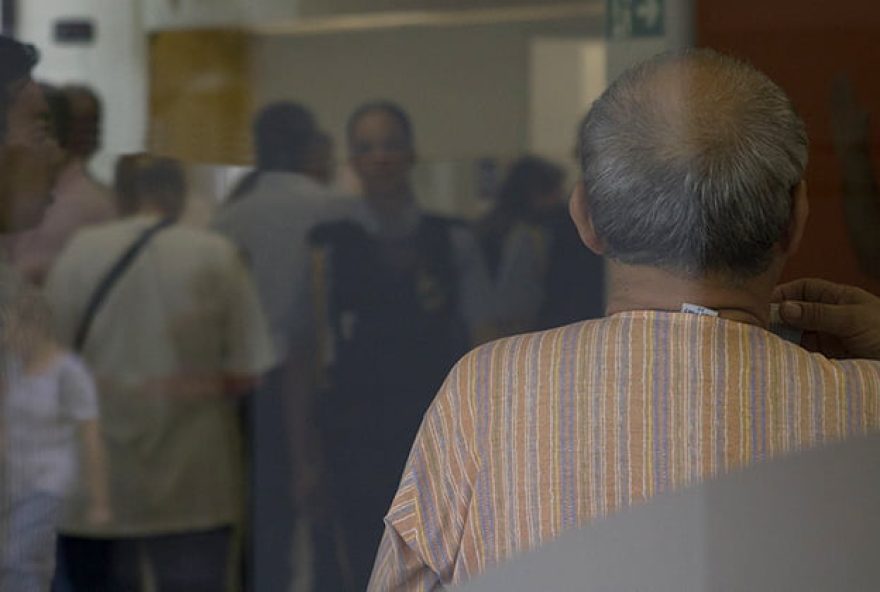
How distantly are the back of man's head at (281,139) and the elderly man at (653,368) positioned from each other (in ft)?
6.17

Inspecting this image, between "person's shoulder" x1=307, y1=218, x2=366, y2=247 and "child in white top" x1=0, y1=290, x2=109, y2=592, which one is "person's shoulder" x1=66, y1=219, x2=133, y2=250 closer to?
"child in white top" x1=0, y1=290, x2=109, y2=592

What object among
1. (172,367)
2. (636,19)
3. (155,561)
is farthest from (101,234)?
(636,19)

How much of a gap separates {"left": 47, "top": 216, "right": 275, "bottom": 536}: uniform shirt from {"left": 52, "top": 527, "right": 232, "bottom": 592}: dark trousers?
52 mm

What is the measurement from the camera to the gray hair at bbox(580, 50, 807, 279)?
4.23 feet

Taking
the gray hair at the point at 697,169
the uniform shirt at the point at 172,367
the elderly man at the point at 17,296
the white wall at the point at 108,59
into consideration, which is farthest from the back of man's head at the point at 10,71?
the gray hair at the point at 697,169

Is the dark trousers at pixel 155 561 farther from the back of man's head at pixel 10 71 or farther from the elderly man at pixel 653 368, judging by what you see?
the elderly man at pixel 653 368

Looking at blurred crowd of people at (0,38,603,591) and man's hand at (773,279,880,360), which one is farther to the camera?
blurred crowd of people at (0,38,603,591)

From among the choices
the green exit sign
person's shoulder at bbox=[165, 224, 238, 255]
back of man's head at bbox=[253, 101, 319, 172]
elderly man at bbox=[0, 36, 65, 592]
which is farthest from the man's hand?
person's shoulder at bbox=[165, 224, 238, 255]

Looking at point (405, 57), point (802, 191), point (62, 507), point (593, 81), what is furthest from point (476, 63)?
point (802, 191)

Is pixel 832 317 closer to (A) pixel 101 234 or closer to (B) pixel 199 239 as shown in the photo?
(A) pixel 101 234

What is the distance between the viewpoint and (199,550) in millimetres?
3074

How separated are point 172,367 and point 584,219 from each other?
88.5 inches

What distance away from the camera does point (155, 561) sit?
3096 millimetres

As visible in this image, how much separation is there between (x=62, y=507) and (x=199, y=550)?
1.90ft
